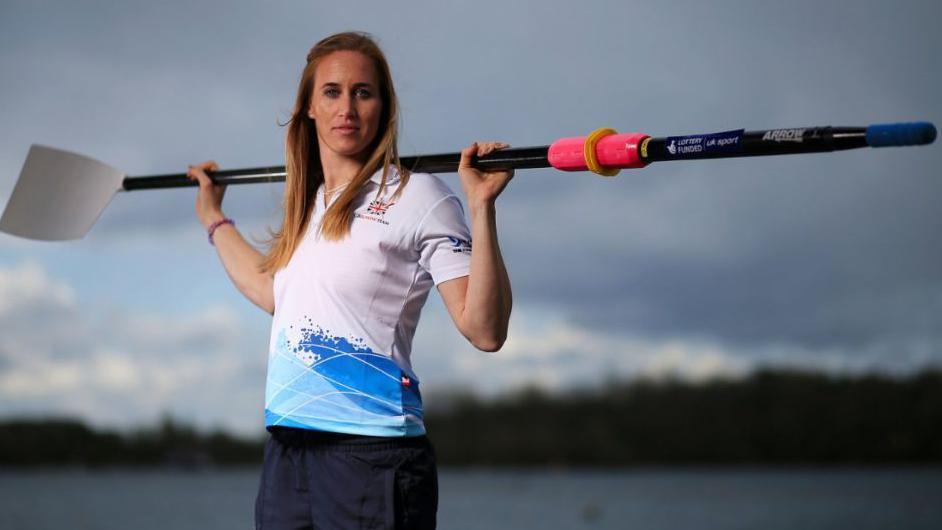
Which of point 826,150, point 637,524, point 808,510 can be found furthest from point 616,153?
point 808,510

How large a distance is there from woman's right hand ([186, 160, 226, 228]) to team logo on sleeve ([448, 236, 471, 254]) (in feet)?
3.98

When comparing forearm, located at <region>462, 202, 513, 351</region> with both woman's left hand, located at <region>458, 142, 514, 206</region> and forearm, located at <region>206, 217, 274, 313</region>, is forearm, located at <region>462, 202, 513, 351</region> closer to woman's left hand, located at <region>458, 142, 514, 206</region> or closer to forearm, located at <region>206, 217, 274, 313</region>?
woman's left hand, located at <region>458, 142, 514, 206</region>

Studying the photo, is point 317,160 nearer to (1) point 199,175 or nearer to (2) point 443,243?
(2) point 443,243

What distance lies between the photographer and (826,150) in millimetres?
2221

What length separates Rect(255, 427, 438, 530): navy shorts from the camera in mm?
2500

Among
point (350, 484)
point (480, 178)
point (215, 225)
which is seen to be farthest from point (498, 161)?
point (215, 225)

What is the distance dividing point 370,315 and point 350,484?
1.33ft

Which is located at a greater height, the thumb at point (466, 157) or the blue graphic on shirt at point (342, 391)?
the thumb at point (466, 157)

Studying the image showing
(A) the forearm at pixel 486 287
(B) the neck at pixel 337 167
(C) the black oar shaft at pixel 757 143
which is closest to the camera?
(C) the black oar shaft at pixel 757 143

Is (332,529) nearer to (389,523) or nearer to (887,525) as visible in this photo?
(389,523)

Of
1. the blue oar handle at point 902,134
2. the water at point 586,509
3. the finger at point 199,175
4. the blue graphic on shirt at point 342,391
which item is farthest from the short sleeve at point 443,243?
the water at point 586,509

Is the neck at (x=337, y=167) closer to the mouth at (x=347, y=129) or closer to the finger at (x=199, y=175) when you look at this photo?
the mouth at (x=347, y=129)

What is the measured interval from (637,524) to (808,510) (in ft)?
26.9

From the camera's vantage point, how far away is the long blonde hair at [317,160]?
2737 mm
